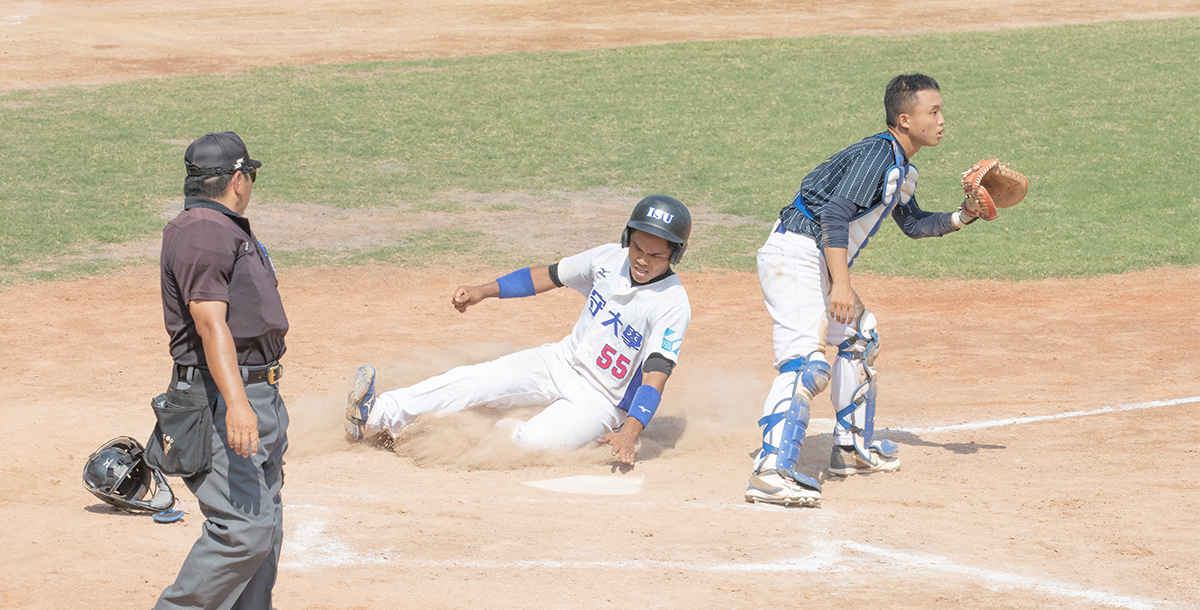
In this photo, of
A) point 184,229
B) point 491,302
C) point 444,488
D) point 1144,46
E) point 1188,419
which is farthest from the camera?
point 1144,46

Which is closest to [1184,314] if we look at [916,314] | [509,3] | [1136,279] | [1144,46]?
[1136,279]

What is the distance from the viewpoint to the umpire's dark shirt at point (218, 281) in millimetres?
3814

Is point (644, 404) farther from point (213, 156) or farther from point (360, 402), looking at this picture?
point (213, 156)

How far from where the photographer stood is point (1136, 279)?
11219 mm

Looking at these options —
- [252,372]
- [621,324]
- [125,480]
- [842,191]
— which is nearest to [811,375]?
[842,191]

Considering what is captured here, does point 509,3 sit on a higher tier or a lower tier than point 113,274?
higher

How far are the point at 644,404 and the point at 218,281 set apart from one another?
9.07 feet

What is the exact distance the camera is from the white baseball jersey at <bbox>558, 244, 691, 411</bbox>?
6371 mm

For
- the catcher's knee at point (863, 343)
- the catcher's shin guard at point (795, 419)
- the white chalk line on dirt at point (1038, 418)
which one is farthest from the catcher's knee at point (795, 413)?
the white chalk line on dirt at point (1038, 418)

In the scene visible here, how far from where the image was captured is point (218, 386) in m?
3.81

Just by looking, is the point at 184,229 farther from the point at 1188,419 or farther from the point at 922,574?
the point at 1188,419

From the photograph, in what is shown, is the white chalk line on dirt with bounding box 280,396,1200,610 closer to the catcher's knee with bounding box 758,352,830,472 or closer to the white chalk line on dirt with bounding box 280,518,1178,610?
the white chalk line on dirt with bounding box 280,518,1178,610

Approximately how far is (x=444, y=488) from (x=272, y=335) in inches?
86.1

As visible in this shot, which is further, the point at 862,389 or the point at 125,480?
the point at 862,389
